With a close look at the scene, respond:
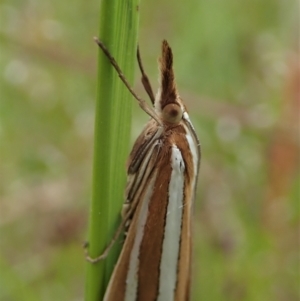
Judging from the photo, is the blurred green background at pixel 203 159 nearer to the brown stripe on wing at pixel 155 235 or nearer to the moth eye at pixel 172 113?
the brown stripe on wing at pixel 155 235

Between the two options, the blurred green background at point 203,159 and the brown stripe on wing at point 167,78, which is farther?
the blurred green background at point 203,159

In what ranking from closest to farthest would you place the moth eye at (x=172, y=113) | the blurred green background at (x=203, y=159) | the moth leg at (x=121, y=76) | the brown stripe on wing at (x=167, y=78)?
the moth leg at (x=121, y=76)
the brown stripe on wing at (x=167, y=78)
the moth eye at (x=172, y=113)
the blurred green background at (x=203, y=159)

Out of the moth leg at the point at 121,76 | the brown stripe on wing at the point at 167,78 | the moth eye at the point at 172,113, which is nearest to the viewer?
the moth leg at the point at 121,76

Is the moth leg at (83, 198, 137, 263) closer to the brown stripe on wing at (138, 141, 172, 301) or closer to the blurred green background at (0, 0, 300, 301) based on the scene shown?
the brown stripe on wing at (138, 141, 172, 301)

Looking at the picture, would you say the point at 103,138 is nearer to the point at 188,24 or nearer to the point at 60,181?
the point at 60,181

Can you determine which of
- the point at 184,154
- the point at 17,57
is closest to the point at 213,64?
the point at 17,57

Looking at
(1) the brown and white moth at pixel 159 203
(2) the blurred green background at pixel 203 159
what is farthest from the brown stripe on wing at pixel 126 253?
(2) the blurred green background at pixel 203 159
